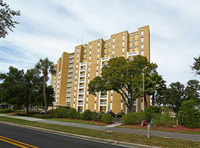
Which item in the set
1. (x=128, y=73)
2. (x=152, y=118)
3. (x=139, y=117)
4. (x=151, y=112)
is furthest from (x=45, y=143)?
(x=128, y=73)

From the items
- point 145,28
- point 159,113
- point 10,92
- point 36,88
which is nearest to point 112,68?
point 159,113

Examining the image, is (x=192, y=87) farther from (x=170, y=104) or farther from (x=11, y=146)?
(x=11, y=146)

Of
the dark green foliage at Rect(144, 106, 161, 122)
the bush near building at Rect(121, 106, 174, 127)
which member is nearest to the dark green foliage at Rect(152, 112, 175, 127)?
the bush near building at Rect(121, 106, 174, 127)

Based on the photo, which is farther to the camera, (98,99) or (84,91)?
(84,91)

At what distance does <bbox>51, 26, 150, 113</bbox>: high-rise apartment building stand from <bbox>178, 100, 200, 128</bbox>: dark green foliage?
97.7 ft

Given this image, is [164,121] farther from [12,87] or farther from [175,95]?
[12,87]

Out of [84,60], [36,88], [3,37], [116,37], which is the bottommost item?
[36,88]

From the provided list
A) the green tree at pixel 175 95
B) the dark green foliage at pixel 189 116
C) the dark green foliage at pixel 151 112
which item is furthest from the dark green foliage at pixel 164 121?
the green tree at pixel 175 95

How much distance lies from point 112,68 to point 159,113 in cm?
1220

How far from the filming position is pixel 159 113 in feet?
57.9

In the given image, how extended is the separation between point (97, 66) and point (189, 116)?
143 ft

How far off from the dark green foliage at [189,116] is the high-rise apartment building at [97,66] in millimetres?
29794

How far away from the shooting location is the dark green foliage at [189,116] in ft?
46.2

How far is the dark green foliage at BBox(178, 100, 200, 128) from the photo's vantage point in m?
14.1
